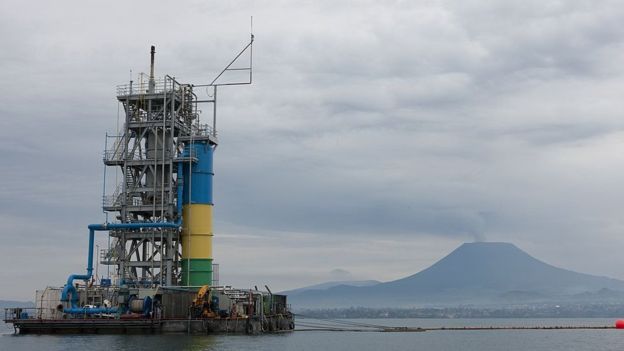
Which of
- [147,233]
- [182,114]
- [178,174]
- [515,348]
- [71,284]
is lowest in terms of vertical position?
[515,348]

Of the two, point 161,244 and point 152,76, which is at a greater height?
point 152,76

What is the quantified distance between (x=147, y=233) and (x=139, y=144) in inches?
361

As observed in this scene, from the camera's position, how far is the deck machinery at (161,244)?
232 ft

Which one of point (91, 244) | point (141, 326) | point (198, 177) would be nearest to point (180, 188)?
point (198, 177)

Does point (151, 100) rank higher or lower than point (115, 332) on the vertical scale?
higher

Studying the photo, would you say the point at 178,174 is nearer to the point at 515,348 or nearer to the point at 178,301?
the point at 178,301

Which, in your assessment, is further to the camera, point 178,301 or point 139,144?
point 139,144

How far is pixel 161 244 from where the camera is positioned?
77.0 meters

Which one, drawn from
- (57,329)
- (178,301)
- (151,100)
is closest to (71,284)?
(57,329)

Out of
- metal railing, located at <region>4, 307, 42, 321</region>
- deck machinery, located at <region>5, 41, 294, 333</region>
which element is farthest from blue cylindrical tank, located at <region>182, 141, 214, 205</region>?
metal railing, located at <region>4, 307, 42, 321</region>

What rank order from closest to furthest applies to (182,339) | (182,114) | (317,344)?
(182,339) → (317,344) → (182,114)

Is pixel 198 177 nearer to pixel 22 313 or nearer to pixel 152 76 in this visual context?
pixel 152 76

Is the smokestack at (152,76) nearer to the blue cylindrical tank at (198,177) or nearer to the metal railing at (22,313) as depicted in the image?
the blue cylindrical tank at (198,177)

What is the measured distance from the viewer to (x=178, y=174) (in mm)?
79562
